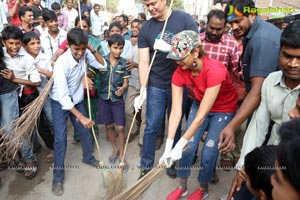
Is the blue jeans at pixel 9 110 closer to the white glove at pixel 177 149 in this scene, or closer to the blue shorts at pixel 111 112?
the blue shorts at pixel 111 112

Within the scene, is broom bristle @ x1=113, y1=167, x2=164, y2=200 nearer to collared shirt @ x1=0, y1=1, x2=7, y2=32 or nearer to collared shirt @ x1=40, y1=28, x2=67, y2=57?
collared shirt @ x1=40, y1=28, x2=67, y2=57

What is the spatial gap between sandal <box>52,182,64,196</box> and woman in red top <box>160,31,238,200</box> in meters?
1.01

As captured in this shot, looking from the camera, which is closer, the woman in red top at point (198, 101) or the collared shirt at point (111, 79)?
the woman in red top at point (198, 101)

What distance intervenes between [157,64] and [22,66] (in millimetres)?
1295

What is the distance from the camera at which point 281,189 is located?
2.94ft

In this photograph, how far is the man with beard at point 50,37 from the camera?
330 cm

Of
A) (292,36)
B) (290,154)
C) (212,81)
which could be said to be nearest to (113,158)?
(212,81)

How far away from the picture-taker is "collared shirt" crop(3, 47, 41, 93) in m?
2.47

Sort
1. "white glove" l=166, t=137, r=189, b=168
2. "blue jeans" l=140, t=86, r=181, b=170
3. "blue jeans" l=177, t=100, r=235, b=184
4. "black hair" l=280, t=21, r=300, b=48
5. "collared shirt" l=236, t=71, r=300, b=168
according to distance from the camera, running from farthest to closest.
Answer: "blue jeans" l=140, t=86, r=181, b=170
"blue jeans" l=177, t=100, r=235, b=184
"white glove" l=166, t=137, r=189, b=168
"collared shirt" l=236, t=71, r=300, b=168
"black hair" l=280, t=21, r=300, b=48

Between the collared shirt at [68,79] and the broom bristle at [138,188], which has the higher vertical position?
the collared shirt at [68,79]

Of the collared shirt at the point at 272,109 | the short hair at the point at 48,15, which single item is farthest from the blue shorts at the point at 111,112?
the collared shirt at the point at 272,109

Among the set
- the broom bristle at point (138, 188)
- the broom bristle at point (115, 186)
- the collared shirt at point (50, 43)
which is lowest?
the broom bristle at point (115, 186)

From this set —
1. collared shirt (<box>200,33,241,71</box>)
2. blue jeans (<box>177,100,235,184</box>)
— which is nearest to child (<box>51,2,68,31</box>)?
collared shirt (<box>200,33,241,71</box>)

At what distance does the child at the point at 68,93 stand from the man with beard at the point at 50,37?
87 cm
